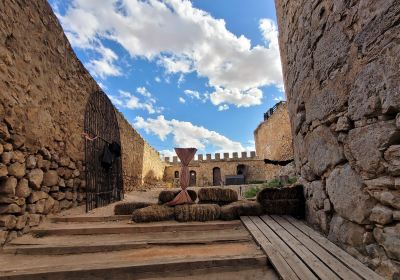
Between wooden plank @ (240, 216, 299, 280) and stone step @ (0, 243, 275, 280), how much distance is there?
0.27 feet

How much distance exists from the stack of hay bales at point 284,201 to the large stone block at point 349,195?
0.97 meters

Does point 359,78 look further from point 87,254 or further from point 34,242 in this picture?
point 34,242

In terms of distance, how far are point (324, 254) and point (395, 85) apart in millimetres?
1496

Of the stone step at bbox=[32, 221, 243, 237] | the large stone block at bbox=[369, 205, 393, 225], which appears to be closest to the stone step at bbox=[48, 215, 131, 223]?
the stone step at bbox=[32, 221, 243, 237]

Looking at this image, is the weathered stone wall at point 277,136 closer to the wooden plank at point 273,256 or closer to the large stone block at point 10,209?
the wooden plank at point 273,256

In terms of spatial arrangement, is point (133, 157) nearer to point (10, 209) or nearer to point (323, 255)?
point (10, 209)

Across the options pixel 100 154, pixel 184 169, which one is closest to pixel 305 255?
pixel 184 169

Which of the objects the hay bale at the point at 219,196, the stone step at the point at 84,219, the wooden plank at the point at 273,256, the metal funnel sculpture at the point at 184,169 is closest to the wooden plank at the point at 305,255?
the wooden plank at the point at 273,256

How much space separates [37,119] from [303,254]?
373 cm

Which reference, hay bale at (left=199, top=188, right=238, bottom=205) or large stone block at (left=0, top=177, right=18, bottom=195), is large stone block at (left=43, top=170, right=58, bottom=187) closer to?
large stone block at (left=0, top=177, right=18, bottom=195)

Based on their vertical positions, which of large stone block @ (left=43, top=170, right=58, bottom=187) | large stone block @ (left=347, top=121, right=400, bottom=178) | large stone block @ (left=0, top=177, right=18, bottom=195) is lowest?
large stone block @ (left=0, top=177, right=18, bottom=195)

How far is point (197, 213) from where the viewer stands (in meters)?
3.51

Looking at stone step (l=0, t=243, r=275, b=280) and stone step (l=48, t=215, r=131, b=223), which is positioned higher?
stone step (l=48, t=215, r=131, b=223)

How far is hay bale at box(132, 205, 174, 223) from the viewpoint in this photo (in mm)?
3441
